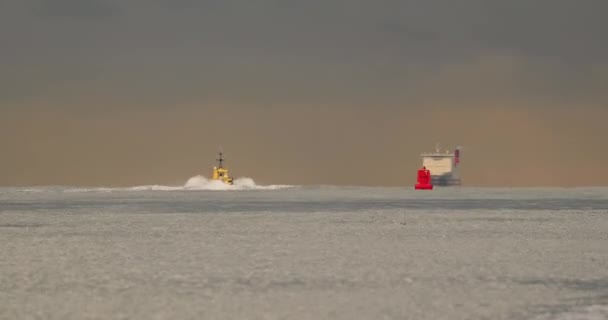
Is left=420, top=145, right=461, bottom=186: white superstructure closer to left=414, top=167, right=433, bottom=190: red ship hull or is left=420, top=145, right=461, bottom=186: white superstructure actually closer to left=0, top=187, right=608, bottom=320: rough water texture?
left=414, top=167, right=433, bottom=190: red ship hull

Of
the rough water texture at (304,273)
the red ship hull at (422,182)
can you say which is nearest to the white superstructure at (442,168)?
the red ship hull at (422,182)

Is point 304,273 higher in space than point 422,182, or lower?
lower

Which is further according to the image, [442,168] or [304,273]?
[442,168]

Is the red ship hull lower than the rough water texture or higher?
higher

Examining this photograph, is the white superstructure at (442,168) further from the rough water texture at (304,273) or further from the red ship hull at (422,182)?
the rough water texture at (304,273)

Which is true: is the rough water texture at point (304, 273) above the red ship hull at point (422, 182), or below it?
below

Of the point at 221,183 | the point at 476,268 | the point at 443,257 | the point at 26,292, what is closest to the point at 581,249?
the point at 443,257

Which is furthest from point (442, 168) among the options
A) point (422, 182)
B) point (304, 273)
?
point (304, 273)

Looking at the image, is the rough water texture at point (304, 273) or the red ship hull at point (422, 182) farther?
the red ship hull at point (422, 182)

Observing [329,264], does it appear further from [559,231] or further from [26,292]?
[559,231]

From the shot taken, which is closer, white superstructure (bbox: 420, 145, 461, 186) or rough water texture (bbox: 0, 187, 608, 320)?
rough water texture (bbox: 0, 187, 608, 320)

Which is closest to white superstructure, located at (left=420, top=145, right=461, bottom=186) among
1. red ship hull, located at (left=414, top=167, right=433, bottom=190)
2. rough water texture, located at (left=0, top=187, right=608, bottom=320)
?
red ship hull, located at (left=414, top=167, right=433, bottom=190)

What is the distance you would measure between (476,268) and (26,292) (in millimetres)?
7030

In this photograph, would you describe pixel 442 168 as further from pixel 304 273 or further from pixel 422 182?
pixel 304 273
